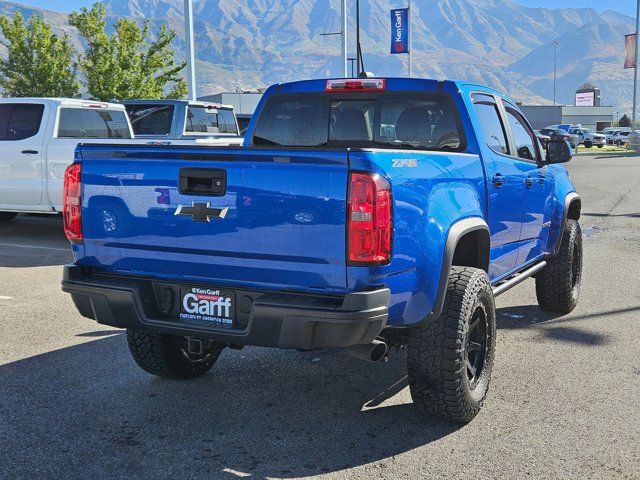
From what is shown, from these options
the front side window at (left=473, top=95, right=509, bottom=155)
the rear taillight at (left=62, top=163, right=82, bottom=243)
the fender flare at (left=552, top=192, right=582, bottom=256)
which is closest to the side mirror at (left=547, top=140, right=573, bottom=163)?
the fender flare at (left=552, top=192, right=582, bottom=256)

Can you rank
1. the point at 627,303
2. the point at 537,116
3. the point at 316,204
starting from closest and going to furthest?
the point at 316,204, the point at 627,303, the point at 537,116

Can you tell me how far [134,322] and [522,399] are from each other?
234 centimetres

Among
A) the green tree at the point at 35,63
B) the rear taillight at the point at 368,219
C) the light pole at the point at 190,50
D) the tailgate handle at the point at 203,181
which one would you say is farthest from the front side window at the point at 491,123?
the green tree at the point at 35,63

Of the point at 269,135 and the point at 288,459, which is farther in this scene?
the point at 269,135

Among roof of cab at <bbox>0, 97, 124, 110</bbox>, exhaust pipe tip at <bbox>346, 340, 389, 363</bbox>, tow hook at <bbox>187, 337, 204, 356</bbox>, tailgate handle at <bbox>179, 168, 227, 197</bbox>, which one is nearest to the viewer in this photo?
tailgate handle at <bbox>179, 168, 227, 197</bbox>

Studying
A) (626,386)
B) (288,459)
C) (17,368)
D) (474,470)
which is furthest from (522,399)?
(17,368)

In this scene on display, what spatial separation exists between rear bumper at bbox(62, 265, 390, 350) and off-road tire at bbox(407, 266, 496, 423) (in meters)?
0.53

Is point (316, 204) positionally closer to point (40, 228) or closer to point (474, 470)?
point (474, 470)

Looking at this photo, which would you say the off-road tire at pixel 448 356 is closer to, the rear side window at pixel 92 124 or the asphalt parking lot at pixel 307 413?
the asphalt parking lot at pixel 307 413

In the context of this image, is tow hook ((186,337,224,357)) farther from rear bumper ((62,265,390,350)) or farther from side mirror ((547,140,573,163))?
side mirror ((547,140,573,163))

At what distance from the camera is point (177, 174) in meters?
3.54

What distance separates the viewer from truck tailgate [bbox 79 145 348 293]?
3.27 metres

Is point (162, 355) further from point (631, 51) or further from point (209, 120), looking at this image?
point (631, 51)

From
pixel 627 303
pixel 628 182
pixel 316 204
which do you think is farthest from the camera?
pixel 628 182
